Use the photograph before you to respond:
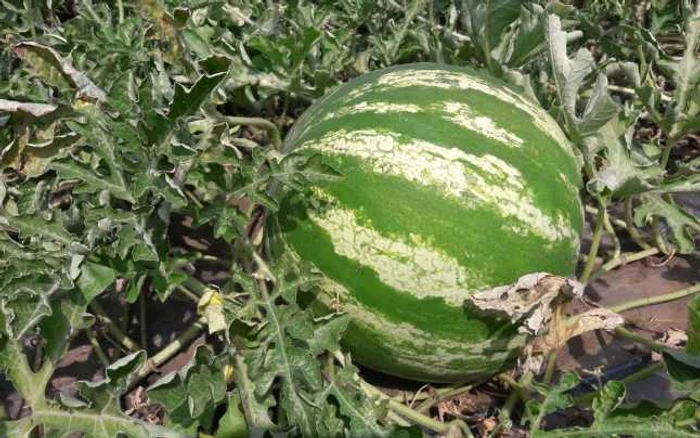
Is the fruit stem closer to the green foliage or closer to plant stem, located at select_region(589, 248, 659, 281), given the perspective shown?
the green foliage

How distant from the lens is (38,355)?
208cm

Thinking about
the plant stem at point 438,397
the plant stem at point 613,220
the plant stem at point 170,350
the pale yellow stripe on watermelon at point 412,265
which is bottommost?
the plant stem at point 170,350

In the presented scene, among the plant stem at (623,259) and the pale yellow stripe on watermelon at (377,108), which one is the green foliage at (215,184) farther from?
the pale yellow stripe on watermelon at (377,108)

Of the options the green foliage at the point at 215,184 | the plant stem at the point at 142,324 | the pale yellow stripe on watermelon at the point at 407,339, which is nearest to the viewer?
the green foliage at the point at 215,184

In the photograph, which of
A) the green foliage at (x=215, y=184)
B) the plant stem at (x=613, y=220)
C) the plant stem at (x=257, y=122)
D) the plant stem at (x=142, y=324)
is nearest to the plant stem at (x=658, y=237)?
the green foliage at (x=215, y=184)

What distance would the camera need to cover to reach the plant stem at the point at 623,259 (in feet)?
7.43

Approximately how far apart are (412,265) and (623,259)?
3.34ft

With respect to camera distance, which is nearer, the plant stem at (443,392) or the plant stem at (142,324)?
the plant stem at (443,392)

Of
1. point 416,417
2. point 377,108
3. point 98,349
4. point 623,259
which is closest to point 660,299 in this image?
point 623,259

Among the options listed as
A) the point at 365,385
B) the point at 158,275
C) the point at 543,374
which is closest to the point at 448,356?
the point at 365,385

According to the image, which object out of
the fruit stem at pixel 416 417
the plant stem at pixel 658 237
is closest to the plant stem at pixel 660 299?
the plant stem at pixel 658 237

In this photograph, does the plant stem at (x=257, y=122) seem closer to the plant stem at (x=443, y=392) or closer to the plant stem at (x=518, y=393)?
the plant stem at (x=443, y=392)

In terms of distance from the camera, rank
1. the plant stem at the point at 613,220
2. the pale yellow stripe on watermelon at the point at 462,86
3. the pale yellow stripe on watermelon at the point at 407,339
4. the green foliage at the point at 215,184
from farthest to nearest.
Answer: the plant stem at the point at 613,220 < the pale yellow stripe on watermelon at the point at 462,86 < the pale yellow stripe on watermelon at the point at 407,339 < the green foliage at the point at 215,184

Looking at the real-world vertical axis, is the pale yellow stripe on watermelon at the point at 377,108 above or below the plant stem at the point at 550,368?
above
